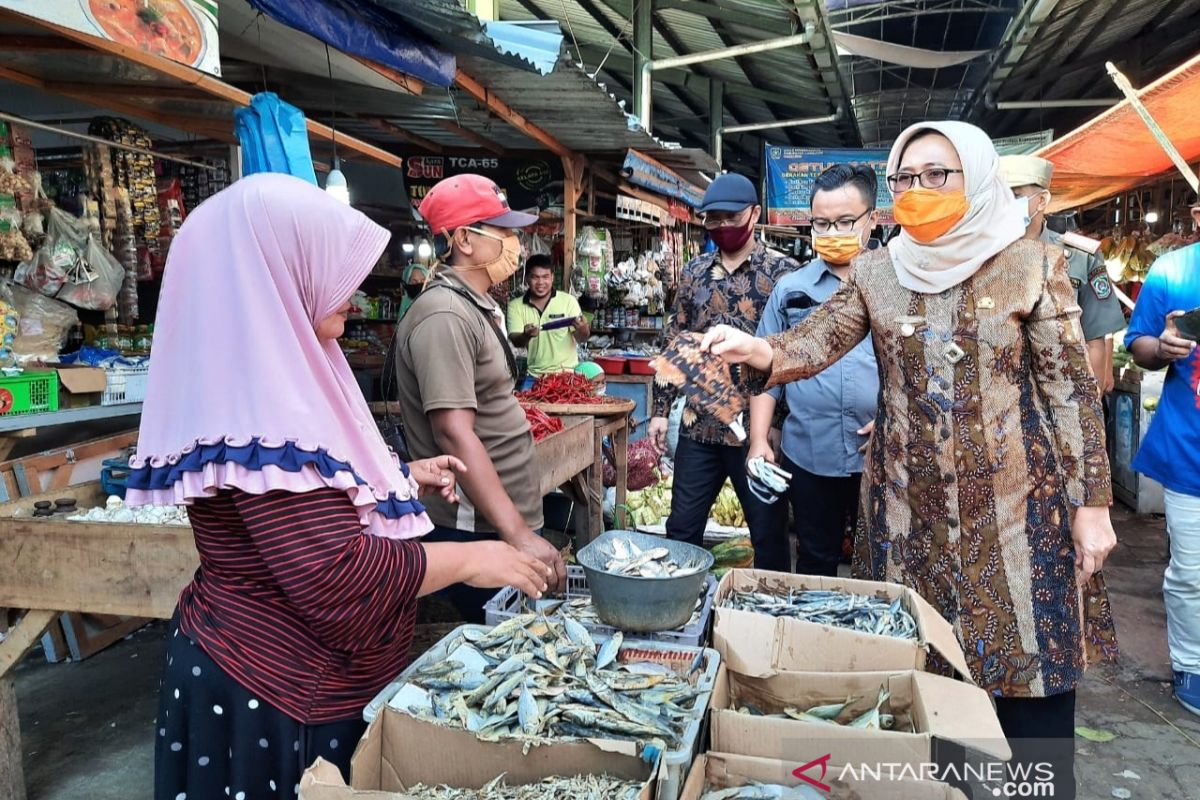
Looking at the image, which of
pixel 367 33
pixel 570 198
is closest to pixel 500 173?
pixel 570 198

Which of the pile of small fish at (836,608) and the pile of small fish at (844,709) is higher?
the pile of small fish at (836,608)

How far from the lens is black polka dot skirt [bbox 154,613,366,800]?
5.08 feet

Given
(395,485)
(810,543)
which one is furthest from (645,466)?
(395,485)

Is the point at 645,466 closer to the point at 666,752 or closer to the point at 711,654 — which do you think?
the point at 711,654

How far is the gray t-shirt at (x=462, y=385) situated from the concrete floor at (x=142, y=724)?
178 centimetres

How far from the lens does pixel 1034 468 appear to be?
7.26ft

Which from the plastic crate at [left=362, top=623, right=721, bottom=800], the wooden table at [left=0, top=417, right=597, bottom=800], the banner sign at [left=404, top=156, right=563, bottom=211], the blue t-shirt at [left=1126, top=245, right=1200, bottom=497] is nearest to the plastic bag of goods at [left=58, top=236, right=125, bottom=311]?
the wooden table at [left=0, top=417, right=597, bottom=800]

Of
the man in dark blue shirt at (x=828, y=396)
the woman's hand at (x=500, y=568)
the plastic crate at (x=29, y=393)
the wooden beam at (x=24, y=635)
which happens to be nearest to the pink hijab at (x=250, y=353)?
the woman's hand at (x=500, y=568)

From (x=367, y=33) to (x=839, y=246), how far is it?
237 centimetres

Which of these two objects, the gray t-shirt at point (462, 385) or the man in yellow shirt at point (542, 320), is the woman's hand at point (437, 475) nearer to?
the gray t-shirt at point (462, 385)

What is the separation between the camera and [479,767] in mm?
1524

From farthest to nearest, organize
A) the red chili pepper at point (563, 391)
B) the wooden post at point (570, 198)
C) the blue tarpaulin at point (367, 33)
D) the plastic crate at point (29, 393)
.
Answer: the wooden post at point (570, 198), the red chili pepper at point (563, 391), the plastic crate at point (29, 393), the blue tarpaulin at point (367, 33)

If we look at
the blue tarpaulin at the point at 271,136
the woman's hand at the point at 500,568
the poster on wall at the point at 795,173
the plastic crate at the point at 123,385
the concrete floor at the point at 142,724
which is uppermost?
the poster on wall at the point at 795,173

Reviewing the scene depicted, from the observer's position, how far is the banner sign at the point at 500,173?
294 inches
